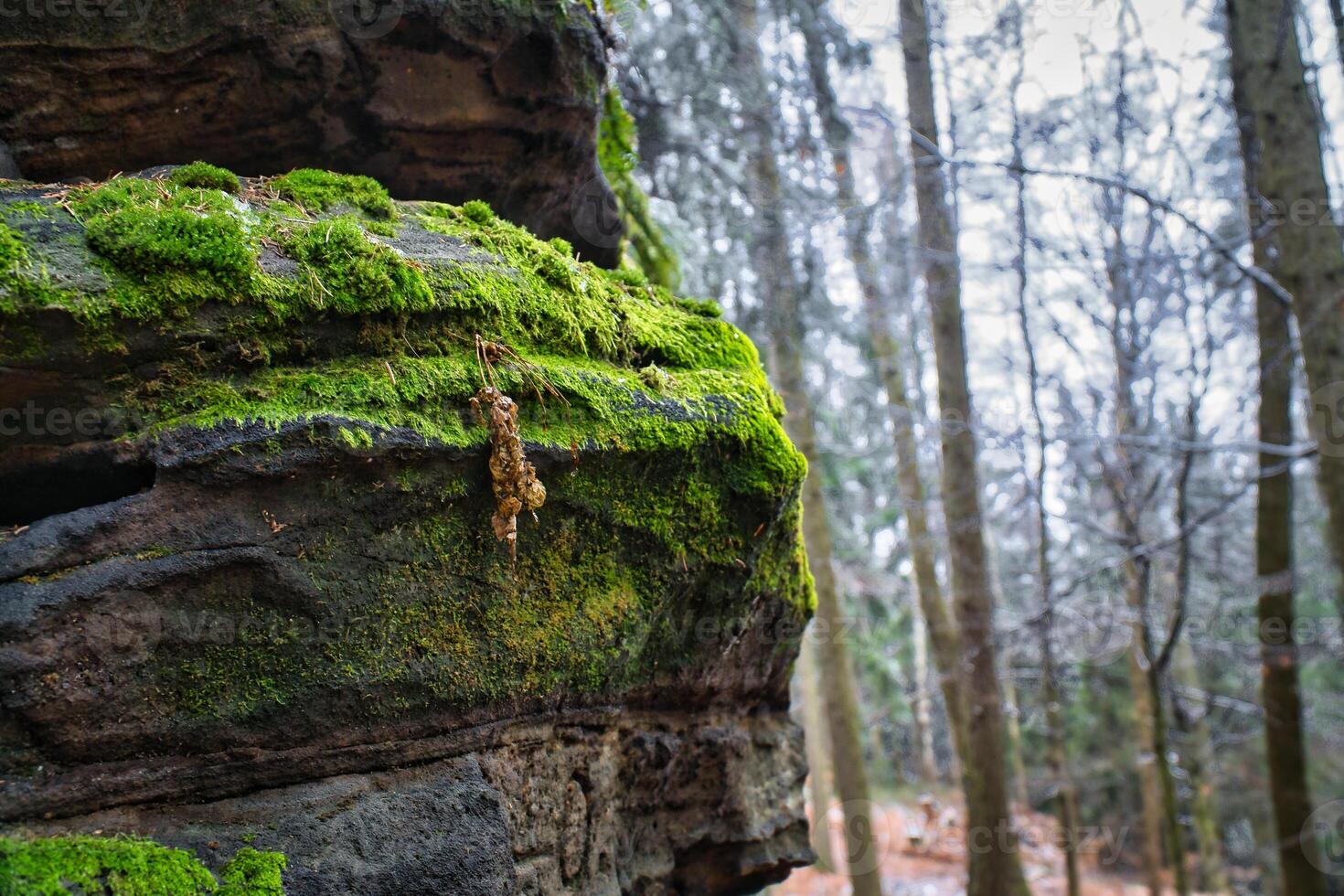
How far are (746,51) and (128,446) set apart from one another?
11.2m

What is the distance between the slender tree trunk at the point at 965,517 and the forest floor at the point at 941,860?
20.0 ft

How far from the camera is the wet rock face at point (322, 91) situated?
10.5 ft

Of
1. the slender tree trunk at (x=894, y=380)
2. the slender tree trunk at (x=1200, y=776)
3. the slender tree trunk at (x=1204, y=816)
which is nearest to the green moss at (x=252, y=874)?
the slender tree trunk at (x=894, y=380)

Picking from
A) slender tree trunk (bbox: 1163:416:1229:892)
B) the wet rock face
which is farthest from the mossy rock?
slender tree trunk (bbox: 1163:416:1229:892)

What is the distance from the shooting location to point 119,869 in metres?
2.08

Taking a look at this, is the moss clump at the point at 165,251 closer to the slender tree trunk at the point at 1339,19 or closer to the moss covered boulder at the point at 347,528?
the moss covered boulder at the point at 347,528

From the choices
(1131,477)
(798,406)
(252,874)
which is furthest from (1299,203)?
(252,874)

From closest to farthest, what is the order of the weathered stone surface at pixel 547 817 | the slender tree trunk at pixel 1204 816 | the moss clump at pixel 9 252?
the moss clump at pixel 9 252, the weathered stone surface at pixel 547 817, the slender tree trunk at pixel 1204 816

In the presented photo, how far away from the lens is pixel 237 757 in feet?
7.99

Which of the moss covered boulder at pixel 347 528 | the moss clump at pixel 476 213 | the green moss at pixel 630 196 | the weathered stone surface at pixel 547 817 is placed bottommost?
the weathered stone surface at pixel 547 817

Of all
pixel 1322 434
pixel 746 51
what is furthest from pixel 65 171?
pixel 746 51

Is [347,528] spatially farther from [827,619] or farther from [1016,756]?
[1016,756]

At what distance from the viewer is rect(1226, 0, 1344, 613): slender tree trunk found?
5773 mm

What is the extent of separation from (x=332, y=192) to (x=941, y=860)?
61.1 ft
